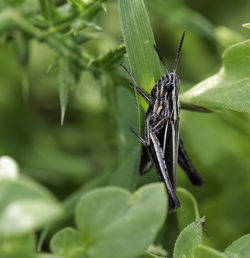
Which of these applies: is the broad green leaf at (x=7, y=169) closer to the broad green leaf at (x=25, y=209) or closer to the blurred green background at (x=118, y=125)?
the broad green leaf at (x=25, y=209)

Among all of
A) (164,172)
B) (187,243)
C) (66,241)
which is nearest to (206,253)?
(187,243)

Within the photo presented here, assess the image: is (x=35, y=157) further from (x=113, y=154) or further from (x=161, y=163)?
(x=161, y=163)

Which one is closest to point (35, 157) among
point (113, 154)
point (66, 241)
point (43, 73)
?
point (113, 154)

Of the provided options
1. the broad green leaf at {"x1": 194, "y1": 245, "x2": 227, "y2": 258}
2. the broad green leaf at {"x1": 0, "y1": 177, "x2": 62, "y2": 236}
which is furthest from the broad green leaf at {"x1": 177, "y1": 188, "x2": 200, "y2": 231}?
the broad green leaf at {"x1": 0, "y1": 177, "x2": 62, "y2": 236}

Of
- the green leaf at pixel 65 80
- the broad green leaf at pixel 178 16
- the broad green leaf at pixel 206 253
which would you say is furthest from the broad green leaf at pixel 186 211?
the broad green leaf at pixel 178 16

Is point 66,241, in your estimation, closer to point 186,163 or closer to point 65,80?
point 65,80

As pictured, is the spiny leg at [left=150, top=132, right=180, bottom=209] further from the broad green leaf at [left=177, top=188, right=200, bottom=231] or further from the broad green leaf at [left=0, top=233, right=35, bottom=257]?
the broad green leaf at [left=0, top=233, right=35, bottom=257]
